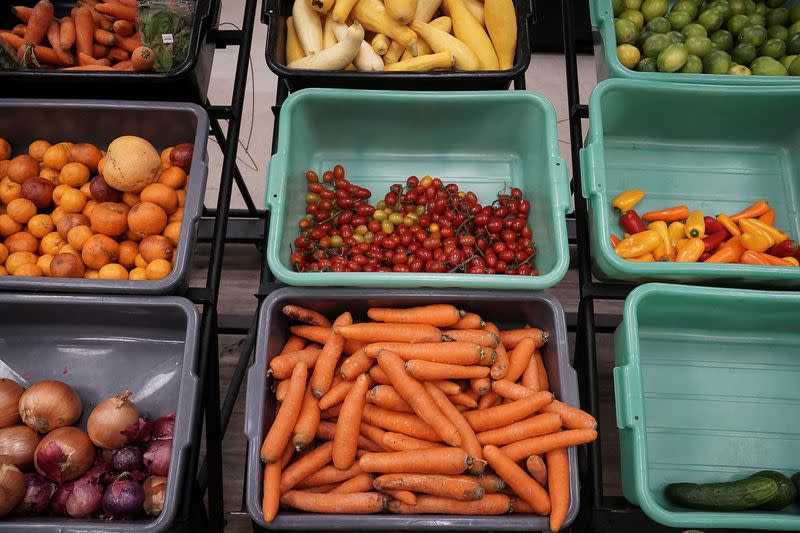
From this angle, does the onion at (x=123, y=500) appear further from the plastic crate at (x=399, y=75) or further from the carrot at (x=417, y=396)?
the plastic crate at (x=399, y=75)

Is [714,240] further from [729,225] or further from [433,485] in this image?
[433,485]

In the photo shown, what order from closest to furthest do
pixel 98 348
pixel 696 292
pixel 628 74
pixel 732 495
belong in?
pixel 732 495 → pixel 696 292 → pixel 98 348 → pixel 628 74

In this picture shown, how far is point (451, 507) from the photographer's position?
120 centimetres

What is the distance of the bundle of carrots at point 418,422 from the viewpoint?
1207 mm

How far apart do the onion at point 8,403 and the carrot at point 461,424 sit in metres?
1.00

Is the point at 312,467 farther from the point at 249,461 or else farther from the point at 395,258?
the point at 395,258

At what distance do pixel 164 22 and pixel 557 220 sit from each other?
4.19ft

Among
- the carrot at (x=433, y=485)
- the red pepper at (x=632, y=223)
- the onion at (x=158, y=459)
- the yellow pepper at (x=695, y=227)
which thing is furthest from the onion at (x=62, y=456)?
the yellow pepper at (x=695, y=227)

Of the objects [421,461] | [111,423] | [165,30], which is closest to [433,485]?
[421,461]

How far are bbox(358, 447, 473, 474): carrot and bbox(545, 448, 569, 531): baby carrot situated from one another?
0.66ft

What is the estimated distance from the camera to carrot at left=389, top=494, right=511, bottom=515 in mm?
1192

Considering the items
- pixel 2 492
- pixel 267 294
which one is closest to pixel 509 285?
pixel 267 294

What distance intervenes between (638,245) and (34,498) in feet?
5.47

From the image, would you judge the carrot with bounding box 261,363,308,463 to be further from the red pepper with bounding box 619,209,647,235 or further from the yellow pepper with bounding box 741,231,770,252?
the yellow pepper with bounding box 741,231,770,252
